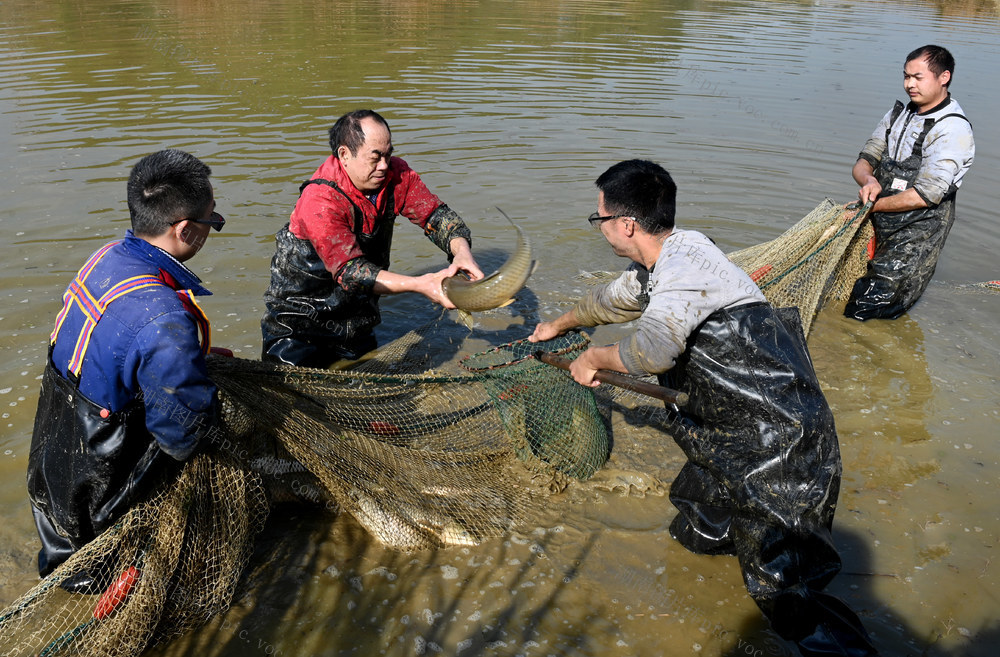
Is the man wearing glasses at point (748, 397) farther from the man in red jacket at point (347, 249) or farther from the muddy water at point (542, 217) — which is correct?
the man in red jacket at point (347, 249)

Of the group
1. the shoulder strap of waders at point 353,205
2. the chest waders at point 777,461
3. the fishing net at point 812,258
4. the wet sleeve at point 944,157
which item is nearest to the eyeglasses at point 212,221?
the shoulder strap of waders at point 353,205

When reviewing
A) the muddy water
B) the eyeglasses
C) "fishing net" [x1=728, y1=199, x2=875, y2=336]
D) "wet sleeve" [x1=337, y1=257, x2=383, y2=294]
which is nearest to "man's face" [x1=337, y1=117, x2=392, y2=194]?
"wet sleeve" [x1=337, y1=257, x2=383, y2=294]

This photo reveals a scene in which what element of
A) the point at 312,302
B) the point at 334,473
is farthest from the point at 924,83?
the point at 334,473

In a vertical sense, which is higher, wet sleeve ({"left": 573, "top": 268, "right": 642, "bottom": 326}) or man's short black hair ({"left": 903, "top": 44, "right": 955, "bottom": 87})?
man's short black hair ({"left": 903, "top": 44, "right": 955, "bottom": 87})

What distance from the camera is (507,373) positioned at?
3789 millimetres

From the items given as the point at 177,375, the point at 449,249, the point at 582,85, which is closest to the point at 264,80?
the point at 582,85

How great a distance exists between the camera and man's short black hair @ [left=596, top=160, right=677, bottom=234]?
3.17 meters

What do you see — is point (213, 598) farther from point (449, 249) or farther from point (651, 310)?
point (449, 249)

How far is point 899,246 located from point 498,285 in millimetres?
4073

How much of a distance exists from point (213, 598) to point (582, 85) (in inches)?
501

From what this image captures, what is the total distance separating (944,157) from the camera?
5.40 meters

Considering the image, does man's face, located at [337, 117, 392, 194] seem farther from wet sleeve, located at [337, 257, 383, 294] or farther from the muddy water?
the muddy water

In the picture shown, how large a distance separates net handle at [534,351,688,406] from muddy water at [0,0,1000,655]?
2.96 feet

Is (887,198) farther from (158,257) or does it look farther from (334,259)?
(158,257)
